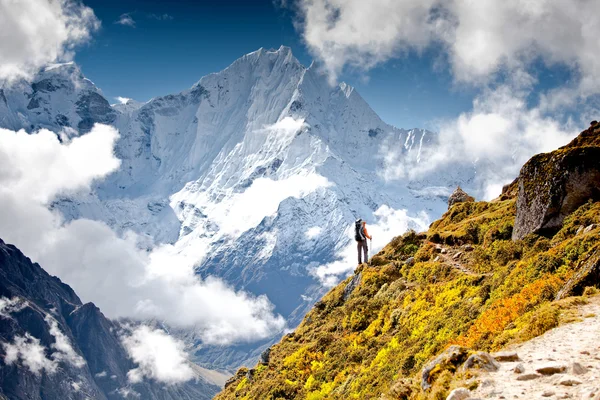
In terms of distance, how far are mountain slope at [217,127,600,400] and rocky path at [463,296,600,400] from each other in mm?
605

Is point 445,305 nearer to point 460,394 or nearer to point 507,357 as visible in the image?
point 507,357

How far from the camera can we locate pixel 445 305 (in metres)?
24.7

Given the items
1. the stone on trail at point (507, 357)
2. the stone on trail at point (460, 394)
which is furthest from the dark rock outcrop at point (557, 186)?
the stone on trail at point (460, 394)

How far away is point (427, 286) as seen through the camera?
28734 mm

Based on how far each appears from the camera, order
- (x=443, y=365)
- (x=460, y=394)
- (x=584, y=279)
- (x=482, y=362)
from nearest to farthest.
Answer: (x=460, y=394)
(x=482, y=362)
(x=443, y=365)
(x=584, y=279)

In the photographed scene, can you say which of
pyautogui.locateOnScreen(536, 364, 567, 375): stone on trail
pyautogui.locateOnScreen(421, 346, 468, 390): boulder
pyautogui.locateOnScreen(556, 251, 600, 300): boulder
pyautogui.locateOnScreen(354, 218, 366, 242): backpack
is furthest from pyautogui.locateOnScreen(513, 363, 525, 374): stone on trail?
pyautogui.locateOnScreen(354, 218, 366, 242): backpack

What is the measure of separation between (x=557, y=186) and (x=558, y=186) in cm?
5

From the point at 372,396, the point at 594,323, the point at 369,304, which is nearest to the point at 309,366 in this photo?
the point at 369,304

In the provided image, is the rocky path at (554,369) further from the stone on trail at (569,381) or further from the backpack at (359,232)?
the backpack at (359,232)

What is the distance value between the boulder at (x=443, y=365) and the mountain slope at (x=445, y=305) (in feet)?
0.11

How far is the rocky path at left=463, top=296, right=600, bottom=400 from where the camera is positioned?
36.2 feet

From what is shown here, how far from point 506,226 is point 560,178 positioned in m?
6.36

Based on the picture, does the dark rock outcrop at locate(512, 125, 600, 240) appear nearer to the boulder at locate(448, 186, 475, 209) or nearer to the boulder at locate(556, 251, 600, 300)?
the boulder at locate(556, 251, 600, 300)

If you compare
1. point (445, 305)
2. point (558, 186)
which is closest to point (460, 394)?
point (445, 305)
